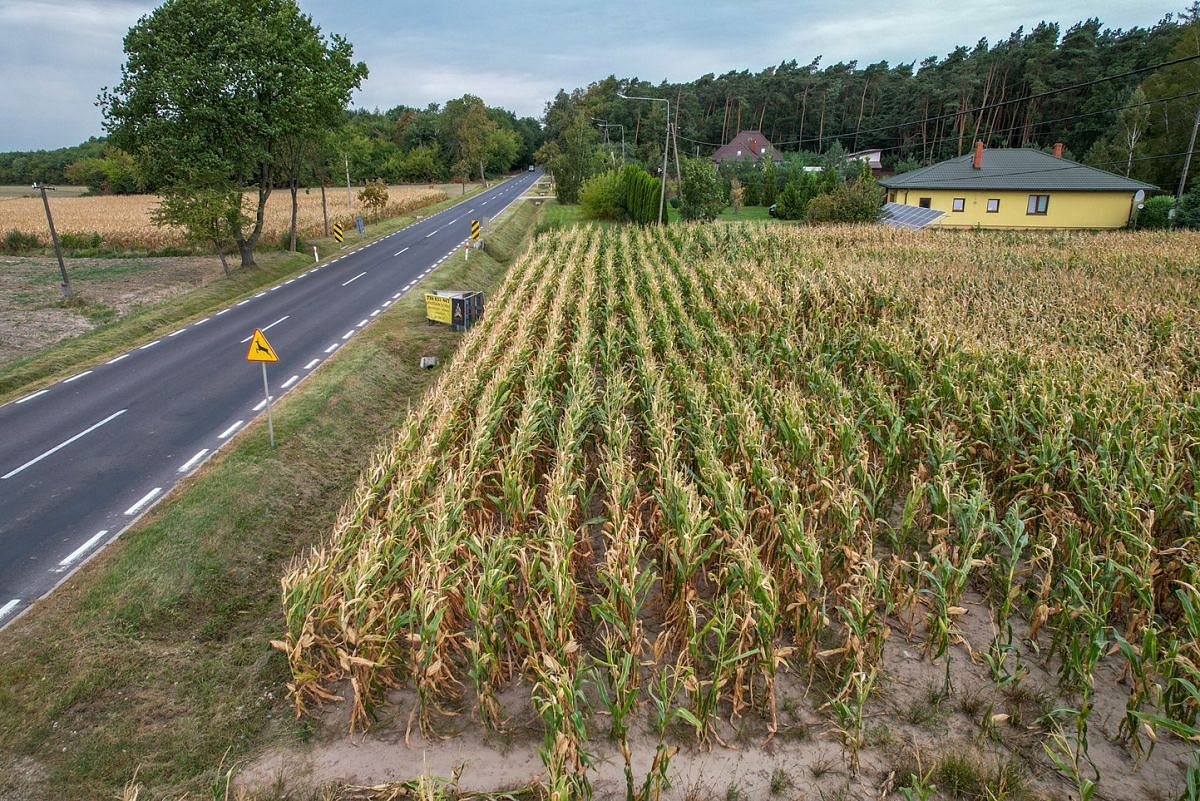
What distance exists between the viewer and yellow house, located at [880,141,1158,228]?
43.2 metres

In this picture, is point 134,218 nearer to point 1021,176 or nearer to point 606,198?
point 606,198

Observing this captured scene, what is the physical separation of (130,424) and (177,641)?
742cm

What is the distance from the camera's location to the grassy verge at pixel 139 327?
15914 millimetres

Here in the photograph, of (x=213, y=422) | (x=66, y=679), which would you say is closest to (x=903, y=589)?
(x=66, y=679)

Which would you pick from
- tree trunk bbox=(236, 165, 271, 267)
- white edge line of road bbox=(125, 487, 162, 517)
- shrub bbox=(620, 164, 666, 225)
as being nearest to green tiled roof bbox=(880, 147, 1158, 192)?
shrub bbox=(620, 164, 666, 225)

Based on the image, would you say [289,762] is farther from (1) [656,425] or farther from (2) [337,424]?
(2) [337,424]

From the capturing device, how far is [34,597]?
319 inches

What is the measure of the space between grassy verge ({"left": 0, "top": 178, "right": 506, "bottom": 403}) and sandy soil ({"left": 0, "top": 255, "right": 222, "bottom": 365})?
0.61 meters

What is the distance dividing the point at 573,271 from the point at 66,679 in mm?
19683

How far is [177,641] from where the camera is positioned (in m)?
7.61

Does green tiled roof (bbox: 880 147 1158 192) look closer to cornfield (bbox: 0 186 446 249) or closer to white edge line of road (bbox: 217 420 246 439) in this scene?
cornfield (bbox: 0 186 446 249)

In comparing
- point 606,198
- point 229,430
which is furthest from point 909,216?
point 229,430

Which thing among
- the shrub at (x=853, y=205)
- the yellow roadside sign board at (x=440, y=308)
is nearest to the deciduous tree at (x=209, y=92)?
the yellow roadside sign board at (x=440, y=308)

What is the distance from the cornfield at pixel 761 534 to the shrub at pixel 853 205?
25.9 meters
